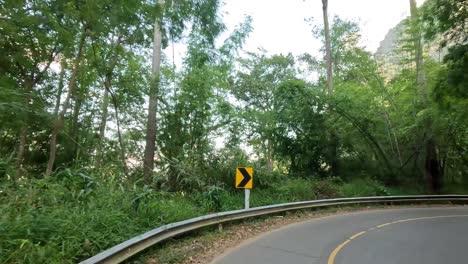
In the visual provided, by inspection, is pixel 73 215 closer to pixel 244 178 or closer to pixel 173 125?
pixel 244 178

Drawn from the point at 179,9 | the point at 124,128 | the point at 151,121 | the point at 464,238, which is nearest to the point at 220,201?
the point at 151,121

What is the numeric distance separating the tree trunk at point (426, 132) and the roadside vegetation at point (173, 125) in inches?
3.1

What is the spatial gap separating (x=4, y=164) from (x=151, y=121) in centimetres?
741

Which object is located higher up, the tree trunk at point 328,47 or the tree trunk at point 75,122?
the tree trunk at point 328,47

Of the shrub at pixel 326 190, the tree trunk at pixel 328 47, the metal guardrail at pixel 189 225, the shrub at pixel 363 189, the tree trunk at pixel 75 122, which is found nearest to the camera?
the metal guardrail at pixel 189 225

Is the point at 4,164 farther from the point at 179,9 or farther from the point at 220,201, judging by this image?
the point at 220,201

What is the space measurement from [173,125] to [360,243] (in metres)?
9.21

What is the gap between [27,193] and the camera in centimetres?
654

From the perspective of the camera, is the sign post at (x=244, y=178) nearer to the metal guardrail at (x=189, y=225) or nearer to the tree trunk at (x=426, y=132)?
the metal guardrail at (x=189, y=225)

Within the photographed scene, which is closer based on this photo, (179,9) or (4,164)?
(4,164)

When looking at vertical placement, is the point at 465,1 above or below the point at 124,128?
above

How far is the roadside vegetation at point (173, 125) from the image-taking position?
7121 millimetres

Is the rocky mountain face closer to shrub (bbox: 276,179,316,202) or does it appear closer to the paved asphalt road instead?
shrub (bbox: 276,179,316,202)

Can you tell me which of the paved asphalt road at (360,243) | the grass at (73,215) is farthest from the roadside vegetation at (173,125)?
the paved asphalt road at (360,243)
